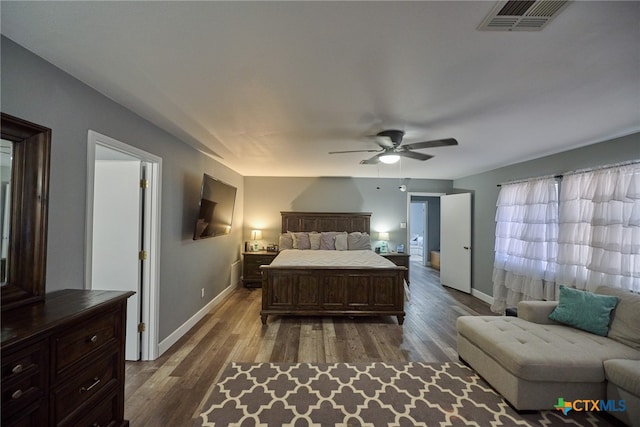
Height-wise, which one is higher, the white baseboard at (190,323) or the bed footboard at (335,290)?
the bed footboard at (335,290)

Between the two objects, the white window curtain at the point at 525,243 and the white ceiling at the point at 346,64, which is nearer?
the white ceiling at the point at 346,64

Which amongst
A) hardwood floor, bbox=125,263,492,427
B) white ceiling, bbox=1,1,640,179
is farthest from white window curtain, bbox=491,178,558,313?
white ceiling, bbox=1,1,640,179

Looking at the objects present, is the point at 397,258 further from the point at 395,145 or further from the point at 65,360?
the point at 65,360

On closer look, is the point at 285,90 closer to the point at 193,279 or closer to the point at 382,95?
the point at 382,95

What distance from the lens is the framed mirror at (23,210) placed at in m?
1.41

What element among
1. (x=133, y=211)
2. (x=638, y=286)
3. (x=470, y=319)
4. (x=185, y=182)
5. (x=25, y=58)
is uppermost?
(x=25, y=58)

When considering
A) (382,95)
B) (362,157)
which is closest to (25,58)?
(382,95)

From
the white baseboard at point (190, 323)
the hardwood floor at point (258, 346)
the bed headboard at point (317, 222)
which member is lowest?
the hardwood floor at point (258, 346)

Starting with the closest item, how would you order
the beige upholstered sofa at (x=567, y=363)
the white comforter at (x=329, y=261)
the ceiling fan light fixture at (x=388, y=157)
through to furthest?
the beige upholstered sofa at (x=567, y=363), the ceiling fan light fixture at (x=388, y=157), the white comforter at (x=329, y=261)

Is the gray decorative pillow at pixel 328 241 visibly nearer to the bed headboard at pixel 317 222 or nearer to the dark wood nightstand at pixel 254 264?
the bed headboard at pixel 317 222

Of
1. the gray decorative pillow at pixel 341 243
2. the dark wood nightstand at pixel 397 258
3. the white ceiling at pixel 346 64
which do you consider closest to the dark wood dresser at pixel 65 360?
the white ceiling at pixel 346 64

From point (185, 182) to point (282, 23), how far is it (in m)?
2.67

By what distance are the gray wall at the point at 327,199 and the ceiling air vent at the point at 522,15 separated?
16.5 feet

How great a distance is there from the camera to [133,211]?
9.00ft
